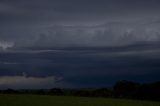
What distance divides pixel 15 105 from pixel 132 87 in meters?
57.9

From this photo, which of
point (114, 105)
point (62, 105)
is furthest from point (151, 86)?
point (62, 105)

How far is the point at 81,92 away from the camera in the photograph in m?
111

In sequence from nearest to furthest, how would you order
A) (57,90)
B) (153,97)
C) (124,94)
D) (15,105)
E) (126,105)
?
(15,105)
(126,105)
(153,97)
(124,94)
(57,90)

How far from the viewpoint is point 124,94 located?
10794cm

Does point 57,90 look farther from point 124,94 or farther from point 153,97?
point 153,97

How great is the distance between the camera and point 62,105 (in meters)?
62.3

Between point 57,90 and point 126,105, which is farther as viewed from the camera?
point 57,90

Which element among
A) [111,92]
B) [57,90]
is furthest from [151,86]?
[57,90]

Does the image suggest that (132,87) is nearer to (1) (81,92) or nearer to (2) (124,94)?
(2) (124,94)

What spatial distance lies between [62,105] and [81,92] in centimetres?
4923

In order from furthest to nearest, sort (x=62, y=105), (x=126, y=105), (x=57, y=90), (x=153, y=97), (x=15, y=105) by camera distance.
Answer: (x=57, y=90)
(x=153, y=97)
(x=126, y=105)
(x=62, y=105)
(x=15, y=105)

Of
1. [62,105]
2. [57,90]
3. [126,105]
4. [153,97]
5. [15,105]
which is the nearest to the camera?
[15,105]

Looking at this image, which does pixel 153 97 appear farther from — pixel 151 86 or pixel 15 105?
pixel 15 105

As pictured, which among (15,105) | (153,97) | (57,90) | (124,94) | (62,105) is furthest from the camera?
(57,90)
